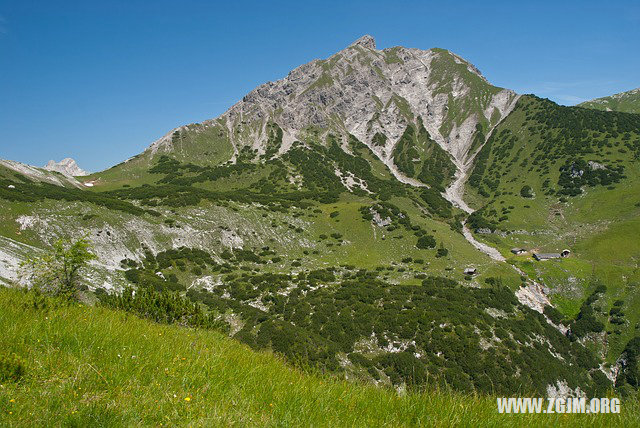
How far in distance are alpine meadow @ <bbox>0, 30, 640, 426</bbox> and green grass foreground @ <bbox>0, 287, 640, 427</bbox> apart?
38mm

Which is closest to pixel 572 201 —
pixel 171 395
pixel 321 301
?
pixel 321 301

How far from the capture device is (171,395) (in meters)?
4.42

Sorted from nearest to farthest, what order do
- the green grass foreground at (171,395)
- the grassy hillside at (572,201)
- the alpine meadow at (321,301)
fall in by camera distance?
the green grass foreground at (171,395), the alpine meadow at (321,301), the grassy hillside at (572,201)

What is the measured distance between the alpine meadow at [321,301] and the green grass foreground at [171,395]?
1.5 inches

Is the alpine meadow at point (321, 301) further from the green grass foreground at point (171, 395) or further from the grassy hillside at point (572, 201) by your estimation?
the grassy hillside at point (572, 201)

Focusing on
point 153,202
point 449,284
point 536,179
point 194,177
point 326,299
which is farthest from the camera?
point 194,177

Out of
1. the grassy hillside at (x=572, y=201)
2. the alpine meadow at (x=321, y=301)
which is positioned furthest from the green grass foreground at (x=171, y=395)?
the grassy hillside at (x=572, y=201)

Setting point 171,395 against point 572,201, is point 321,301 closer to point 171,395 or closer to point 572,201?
point 171,395

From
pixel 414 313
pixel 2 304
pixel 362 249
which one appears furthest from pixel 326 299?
pixel 2 304

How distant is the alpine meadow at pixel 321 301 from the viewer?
4664 millimetres

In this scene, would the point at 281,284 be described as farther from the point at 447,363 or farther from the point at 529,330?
the point at 529,330

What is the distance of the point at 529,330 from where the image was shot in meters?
56.2

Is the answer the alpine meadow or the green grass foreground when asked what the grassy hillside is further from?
the green grass foreground

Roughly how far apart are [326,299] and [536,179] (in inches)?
5624
